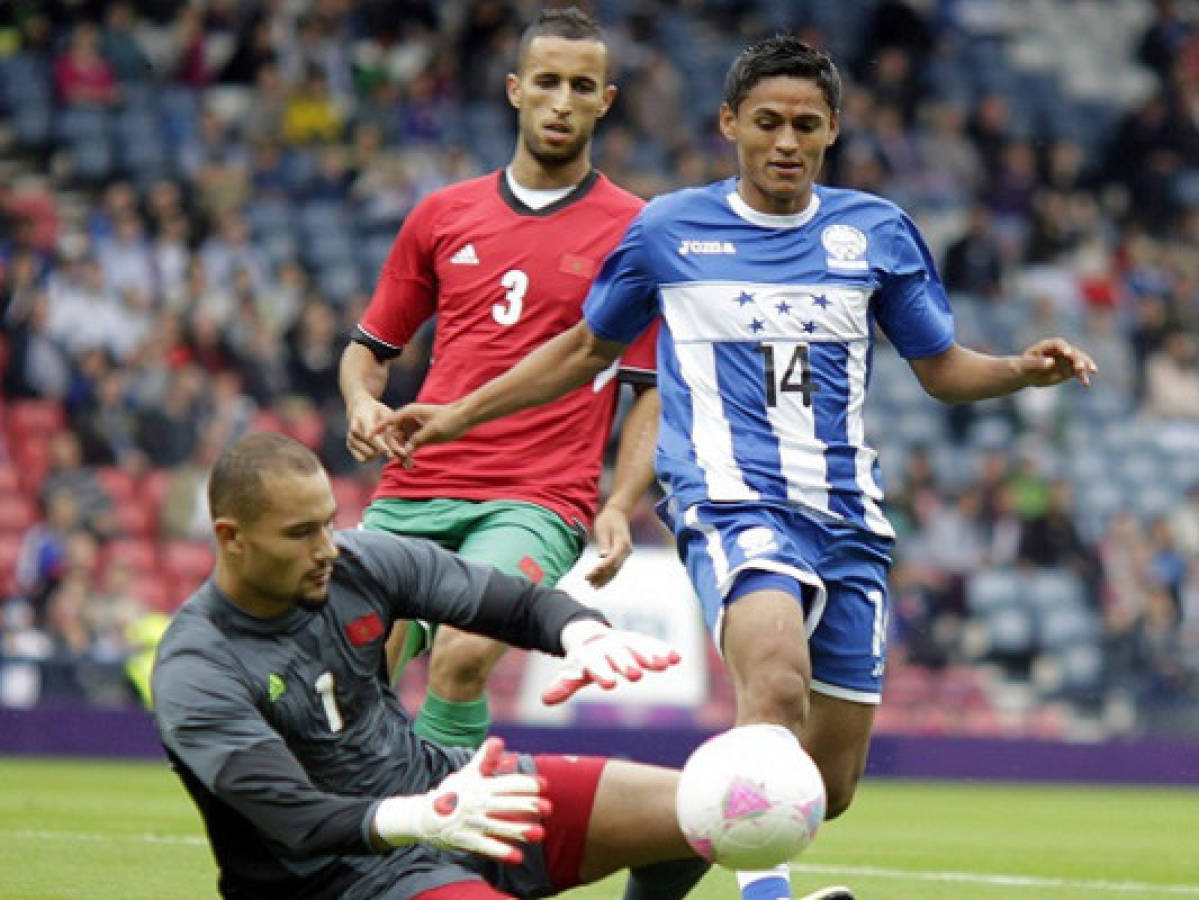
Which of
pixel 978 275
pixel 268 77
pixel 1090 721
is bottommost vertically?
pixel 1090 721

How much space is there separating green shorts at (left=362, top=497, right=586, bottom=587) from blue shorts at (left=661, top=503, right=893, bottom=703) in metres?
0.62

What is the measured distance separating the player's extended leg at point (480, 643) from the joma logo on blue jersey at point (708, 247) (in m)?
1.11

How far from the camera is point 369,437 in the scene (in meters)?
6.77

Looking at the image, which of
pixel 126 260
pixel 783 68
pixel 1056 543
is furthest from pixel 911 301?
pixel 1056 543

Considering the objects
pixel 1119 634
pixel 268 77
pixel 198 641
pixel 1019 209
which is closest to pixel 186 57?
pixel 268 77

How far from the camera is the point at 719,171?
63.7ft

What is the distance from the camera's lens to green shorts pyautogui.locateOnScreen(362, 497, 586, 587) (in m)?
7.12

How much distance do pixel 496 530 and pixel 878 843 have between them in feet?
13.7

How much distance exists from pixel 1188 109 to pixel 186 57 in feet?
32.1

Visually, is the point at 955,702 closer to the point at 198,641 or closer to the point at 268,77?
the point at 268,77

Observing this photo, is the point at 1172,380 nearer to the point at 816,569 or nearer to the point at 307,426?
the point at 307,426

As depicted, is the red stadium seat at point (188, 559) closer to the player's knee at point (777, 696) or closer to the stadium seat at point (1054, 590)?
the stadium seat at point (1054, 590)

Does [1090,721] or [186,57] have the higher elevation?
[186,57]

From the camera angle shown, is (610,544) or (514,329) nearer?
(610,544)
